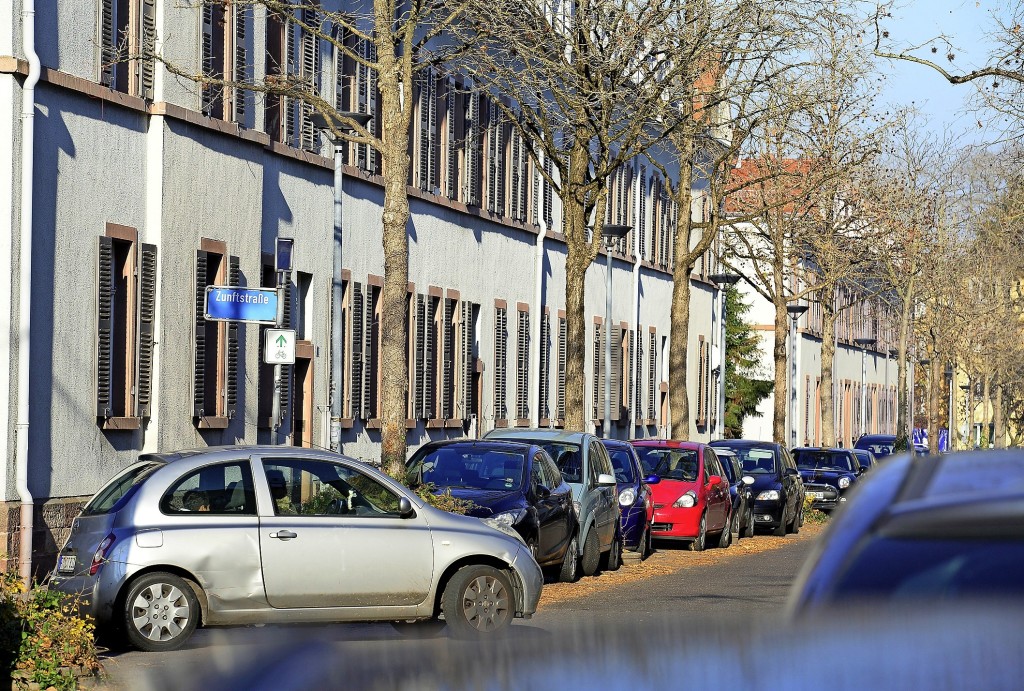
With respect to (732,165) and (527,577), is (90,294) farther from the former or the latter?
(732,165)

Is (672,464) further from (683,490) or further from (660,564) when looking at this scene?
(660,564)

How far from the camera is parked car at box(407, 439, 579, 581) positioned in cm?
1805

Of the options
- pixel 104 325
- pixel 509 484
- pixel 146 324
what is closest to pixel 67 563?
pixel 509 484

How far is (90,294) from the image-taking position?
68.8 ft

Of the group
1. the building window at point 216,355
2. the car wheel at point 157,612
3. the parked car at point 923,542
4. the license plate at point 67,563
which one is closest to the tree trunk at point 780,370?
the building window at point 216,355

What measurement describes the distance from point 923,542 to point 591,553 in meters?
18.8

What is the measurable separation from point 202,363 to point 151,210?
2394 mm

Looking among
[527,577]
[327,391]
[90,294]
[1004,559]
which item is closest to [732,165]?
[327,391]

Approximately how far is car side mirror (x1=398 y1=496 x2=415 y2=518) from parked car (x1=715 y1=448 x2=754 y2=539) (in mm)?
16856

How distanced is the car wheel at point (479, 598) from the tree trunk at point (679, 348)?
76.4 feet

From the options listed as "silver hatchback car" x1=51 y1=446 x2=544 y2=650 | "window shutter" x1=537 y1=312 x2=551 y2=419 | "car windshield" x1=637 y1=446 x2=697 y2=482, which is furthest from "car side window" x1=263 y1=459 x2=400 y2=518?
"window shutter" x1=537 y1=312 x2=551 y2=419

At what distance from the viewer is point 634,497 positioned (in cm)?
2416

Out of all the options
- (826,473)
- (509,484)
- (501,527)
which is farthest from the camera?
(826,473)

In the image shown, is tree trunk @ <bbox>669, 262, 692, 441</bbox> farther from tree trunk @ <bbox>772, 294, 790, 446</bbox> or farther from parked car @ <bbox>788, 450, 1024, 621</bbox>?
parked car @ <bbox>788, 450, 1024, 621</bbox>
